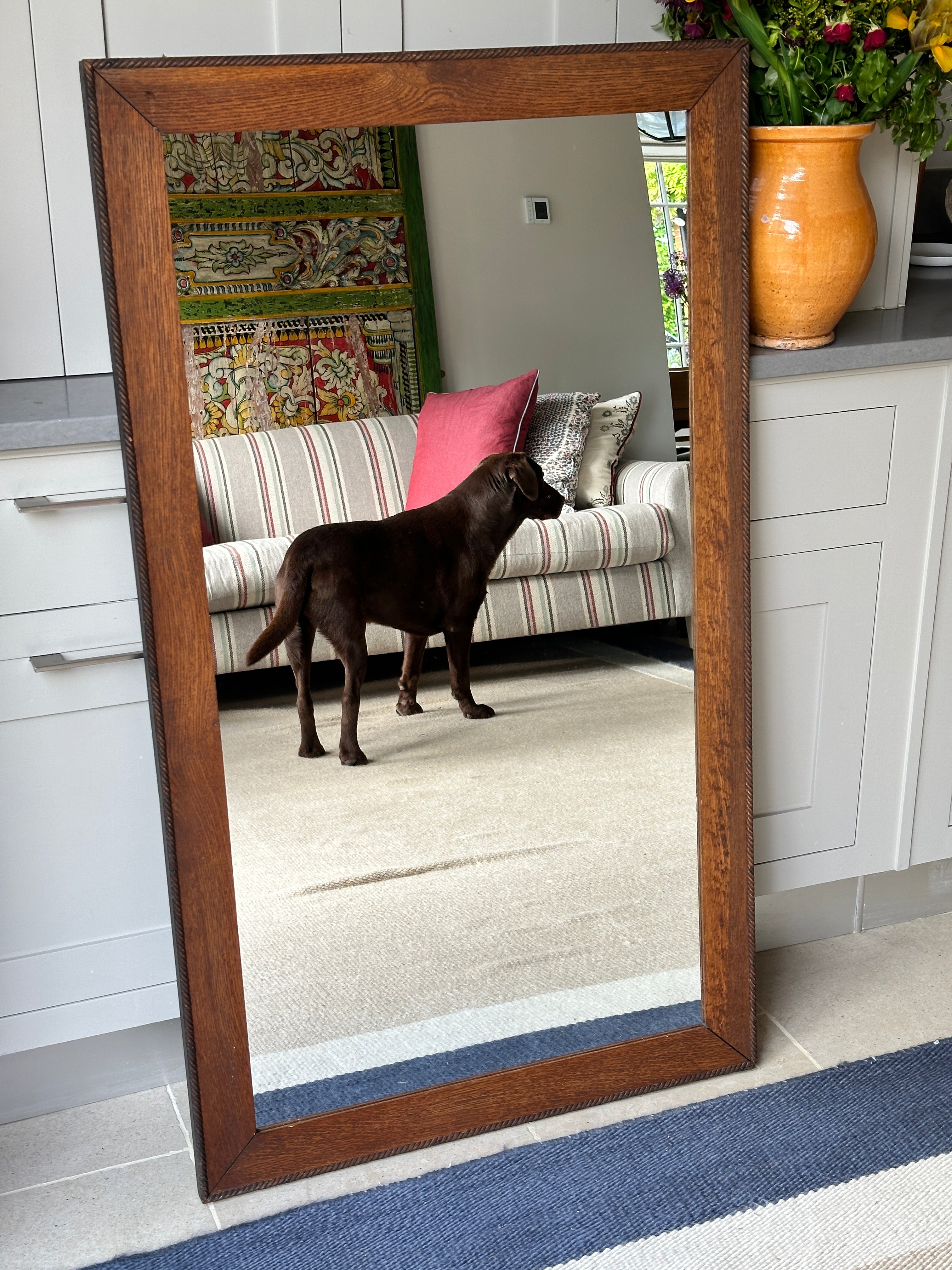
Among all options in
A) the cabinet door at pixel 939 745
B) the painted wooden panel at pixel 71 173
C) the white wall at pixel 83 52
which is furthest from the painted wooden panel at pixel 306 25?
the cabinet door at pixel 939 745

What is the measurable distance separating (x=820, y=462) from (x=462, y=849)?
0.77 meters

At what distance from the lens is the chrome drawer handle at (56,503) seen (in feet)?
4.90

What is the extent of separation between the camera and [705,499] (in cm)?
167

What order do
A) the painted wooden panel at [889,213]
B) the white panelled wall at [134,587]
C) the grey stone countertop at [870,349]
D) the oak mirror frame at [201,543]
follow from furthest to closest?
1. the painted wooden panel at [889,213]
2. the grey stone countertop at [870,349]
3. the white panelled wall at [134,587]
4. the oak mirror frame at [201,543]

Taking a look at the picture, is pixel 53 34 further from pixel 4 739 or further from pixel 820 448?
pixel 820 448

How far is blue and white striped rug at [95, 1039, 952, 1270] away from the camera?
147 cm

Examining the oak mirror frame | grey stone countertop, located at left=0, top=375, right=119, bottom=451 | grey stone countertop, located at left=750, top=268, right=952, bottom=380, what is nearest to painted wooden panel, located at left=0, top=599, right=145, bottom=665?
the oak mirror frame

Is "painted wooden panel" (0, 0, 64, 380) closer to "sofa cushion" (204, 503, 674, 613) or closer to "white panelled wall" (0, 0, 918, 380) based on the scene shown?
"white panelled wall" (0, 0, 918, 380)

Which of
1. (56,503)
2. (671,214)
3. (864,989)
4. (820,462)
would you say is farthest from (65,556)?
(864,989)

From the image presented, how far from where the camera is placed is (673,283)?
1.59 metres

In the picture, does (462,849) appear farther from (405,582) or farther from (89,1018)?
(89,1018)

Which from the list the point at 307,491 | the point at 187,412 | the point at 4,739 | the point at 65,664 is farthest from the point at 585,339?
the point at 4,739

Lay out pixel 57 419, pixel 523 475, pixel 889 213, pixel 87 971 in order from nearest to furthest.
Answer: pixel 57 419 → pixel 523 475 → pixel 87 971 → pixel 889 213

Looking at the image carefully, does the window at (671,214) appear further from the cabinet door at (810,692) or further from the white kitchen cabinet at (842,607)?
the cabinet door at (810,692)
